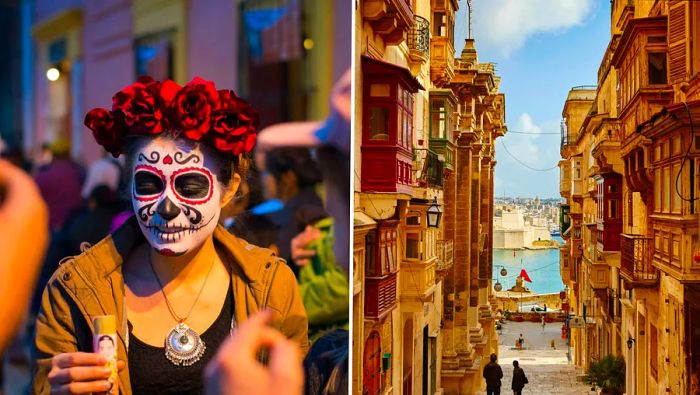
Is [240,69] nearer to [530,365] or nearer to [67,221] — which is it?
[67,221]

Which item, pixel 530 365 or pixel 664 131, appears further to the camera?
pixel 530 365

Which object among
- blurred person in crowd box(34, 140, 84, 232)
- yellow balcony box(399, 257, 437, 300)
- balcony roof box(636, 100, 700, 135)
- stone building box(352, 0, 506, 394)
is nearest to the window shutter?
balcony roof box(636, 100, 700, 135)

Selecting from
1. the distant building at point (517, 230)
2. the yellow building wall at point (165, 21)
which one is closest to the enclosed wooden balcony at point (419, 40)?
the distant building at point (517, 230)

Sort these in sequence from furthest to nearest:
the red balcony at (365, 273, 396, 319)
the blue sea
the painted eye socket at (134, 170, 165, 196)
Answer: the blue sea, the red balcony at (365, 273, 396, 319), the painted eye socket at (134, 170, 165, 196)

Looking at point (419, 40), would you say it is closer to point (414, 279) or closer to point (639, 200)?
point (414, 279)

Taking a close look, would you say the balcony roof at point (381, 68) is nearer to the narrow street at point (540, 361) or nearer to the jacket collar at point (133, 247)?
the jacket collar at point (133, 247)

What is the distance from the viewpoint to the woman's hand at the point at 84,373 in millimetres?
2941

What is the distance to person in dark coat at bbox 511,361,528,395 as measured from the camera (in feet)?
12.5

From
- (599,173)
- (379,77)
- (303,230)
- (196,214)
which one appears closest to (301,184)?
(303,230)

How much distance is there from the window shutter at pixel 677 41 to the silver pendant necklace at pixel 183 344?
1.73m

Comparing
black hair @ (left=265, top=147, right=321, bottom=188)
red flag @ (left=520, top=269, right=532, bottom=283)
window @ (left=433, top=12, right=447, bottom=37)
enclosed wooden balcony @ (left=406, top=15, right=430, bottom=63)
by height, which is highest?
window @ (left=433, top=12, right=447, bottom=37)

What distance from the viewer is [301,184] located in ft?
10.2

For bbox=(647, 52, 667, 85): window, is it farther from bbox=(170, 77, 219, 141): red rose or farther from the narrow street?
bbox=(170, 77, 219, 141): red rose

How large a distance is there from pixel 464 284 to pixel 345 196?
3.86 ft
